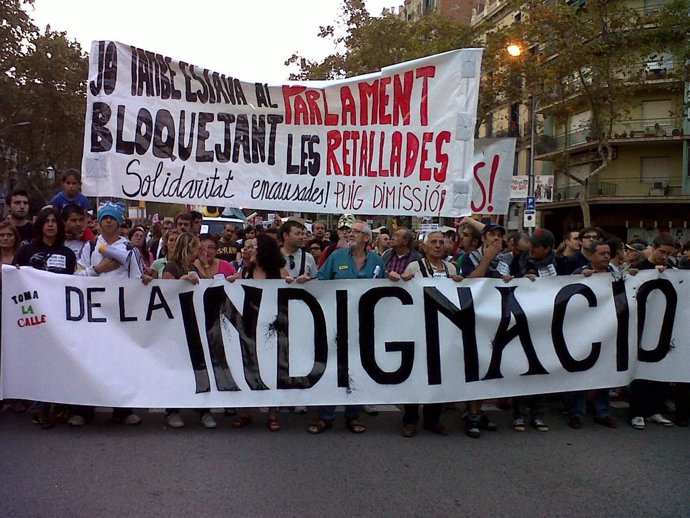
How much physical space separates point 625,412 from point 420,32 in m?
20.2

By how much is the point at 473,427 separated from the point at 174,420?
247 cm

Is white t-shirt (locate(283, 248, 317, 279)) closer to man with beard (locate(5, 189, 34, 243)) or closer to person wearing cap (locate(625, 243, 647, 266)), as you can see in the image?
man with beard (locate(5, 189, 34, 243))

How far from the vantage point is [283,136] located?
577 centimetres

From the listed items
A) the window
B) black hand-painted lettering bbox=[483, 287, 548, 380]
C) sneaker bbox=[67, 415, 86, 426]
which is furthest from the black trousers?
the window

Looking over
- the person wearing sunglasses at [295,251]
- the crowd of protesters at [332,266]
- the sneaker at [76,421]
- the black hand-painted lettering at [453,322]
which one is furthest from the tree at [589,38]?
the sneaker at [76,421]

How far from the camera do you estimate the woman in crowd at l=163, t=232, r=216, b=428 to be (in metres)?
6.02

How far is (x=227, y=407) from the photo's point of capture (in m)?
5.88

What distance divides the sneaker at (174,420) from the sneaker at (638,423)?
3.85 meters

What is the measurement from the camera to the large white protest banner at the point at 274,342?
5.89 meters

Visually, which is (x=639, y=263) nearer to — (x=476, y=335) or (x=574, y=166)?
(x=476, y=335)

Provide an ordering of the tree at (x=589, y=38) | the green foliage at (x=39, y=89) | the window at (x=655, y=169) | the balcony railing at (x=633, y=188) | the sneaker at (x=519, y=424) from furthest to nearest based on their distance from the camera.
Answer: the window at (x=655, y=169) → the balcony railing at (x=633, y=188) → the green foliage at (x=39, y=89) → the tree at (x=589, y=38) → the sneaker at (x=519, y=424)

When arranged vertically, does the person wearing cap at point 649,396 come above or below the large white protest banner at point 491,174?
below

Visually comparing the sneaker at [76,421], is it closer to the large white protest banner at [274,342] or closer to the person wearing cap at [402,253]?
the large white protest banner at [274,342]

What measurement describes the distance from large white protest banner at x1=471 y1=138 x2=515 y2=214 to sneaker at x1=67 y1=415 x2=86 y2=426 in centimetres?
373
